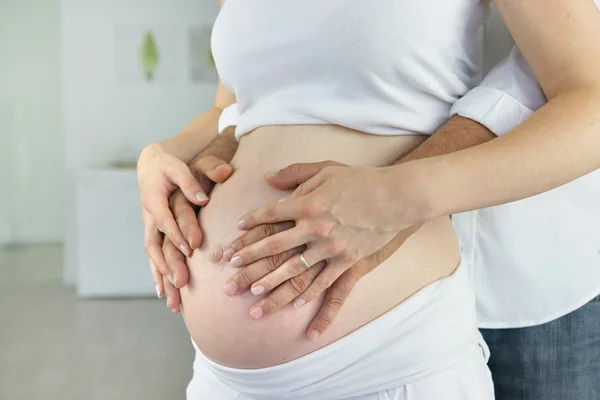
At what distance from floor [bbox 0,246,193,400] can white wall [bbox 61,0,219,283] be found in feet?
3.72

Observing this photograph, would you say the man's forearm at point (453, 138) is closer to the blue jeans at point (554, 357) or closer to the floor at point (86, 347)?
the blue jeans at point (554, 357)

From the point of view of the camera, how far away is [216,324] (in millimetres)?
758

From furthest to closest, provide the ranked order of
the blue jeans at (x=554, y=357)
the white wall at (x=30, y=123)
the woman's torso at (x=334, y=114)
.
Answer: the white wall at (x=30, y=123), the blue jeans at (x=554, y=357), the woman's torso at (x=334, y=114)

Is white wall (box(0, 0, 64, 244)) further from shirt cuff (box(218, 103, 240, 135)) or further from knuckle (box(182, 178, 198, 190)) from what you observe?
knuckle (box(182, 178, 198, 190))

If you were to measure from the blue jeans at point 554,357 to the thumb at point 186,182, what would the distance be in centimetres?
52

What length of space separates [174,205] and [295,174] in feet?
0.76

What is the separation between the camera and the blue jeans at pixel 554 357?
946 mm

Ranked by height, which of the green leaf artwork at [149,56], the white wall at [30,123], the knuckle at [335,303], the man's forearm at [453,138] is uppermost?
the man's forearm at [453,138]

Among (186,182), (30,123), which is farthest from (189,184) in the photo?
(30,123)

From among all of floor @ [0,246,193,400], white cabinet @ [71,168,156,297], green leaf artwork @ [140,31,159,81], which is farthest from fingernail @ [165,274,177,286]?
green leaf artwork @ [140,31,159,81]

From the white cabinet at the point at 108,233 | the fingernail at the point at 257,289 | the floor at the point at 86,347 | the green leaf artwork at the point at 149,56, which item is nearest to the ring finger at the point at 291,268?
the fingernail at the point at 257,289

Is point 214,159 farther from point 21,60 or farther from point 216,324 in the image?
point 21,60

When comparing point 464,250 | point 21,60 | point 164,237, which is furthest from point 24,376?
point 21,60

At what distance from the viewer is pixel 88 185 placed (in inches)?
156
